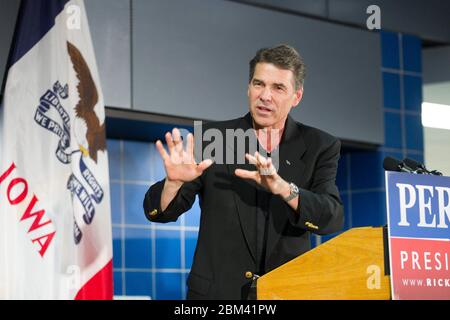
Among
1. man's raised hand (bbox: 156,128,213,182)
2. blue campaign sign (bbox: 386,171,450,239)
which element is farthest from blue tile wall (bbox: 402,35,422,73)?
man's raised hand (bbox: 156,128,213,182)

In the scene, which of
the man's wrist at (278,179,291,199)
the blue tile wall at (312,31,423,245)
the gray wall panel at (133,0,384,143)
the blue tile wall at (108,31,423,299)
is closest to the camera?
the man's wrist at (278,179,291,199)

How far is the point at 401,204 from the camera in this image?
2.14 metres

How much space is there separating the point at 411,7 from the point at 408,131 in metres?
0.80

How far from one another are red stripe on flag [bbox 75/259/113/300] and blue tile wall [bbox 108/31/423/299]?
0.90 m

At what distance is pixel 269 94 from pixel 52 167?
1.88m

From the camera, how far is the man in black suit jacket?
2299mm

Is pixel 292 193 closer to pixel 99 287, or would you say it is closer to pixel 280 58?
pixel 280 58

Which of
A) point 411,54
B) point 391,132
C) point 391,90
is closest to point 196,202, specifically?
point 391,132

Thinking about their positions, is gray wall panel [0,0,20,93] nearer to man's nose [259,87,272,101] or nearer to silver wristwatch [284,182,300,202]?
man's nose [259,87,272,101]

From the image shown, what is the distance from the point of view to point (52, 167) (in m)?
4.14

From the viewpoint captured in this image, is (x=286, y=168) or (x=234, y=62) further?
(x=234, y=62)
